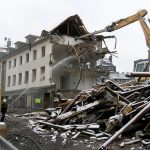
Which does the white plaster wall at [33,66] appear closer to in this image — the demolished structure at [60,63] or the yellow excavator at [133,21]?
the demolished structure at [60,63]

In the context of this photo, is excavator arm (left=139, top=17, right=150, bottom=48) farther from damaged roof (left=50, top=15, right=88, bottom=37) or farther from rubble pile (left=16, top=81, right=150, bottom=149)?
damaged roof (left=50, top=15, right=88, bottom=37)

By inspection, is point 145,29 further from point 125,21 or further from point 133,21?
point 125,21

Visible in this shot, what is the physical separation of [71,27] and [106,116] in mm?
24163

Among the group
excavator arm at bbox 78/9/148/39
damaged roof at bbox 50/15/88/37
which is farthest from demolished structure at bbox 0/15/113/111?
excavator arm at bbox 78/9/148/39

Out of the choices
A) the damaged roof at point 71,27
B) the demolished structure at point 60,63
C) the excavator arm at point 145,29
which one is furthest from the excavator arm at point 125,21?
the damaged roof at point 71,27

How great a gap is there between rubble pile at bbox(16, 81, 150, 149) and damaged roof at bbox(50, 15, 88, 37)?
2058 cm

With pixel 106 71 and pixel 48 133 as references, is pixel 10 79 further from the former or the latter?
pixel 48 133

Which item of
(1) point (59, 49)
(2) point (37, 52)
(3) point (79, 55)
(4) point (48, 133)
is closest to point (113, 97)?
(4) point (48, 133)

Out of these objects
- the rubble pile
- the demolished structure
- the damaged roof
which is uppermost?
the damaged roof

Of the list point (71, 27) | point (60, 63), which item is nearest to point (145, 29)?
point (60, 63)

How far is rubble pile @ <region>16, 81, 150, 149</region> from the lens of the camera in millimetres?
11172

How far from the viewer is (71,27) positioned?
1443 inches

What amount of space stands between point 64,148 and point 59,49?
25785 millimetres

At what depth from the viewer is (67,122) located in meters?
14.1
